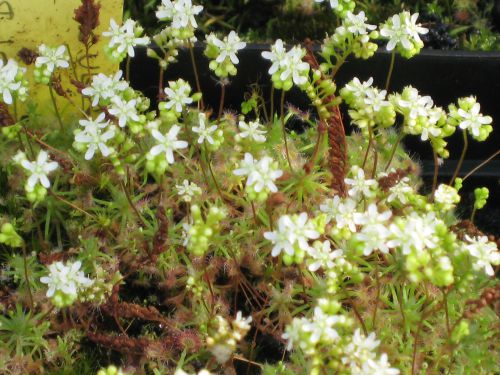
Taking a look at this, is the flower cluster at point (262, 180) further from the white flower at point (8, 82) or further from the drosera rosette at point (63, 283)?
the white flower at point (8, 82)

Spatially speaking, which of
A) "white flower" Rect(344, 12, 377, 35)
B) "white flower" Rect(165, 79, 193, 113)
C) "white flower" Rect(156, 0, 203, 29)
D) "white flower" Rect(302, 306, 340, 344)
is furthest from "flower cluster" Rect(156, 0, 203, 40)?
"white flower" Rect(302, 306, 340, 344)

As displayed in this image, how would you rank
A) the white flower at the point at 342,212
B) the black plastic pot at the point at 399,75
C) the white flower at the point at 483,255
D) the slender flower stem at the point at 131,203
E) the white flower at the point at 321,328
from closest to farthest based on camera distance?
the white flower at the point at 321,328, the white flower at the point at 483,255, the white flower at the point at 342,212, the slender flower stem at the point at 131,203, the black plastic pot at the point at 399,75

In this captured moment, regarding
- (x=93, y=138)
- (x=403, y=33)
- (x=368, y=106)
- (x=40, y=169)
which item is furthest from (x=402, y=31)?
(x=40, y=169)

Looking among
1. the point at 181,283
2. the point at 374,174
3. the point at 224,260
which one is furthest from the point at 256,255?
the point at 374,174

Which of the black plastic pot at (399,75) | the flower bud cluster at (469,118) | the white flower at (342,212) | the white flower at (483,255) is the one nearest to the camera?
the white flower at (483,255)

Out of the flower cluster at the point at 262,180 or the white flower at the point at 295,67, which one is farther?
the white flower at the point at 295,67

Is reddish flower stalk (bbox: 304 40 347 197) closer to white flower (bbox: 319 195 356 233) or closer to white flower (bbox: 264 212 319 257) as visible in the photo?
white flower (bbox: 319 195 356 233)

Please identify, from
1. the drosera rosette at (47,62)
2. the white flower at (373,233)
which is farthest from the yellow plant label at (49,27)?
the white flower at (373,233)
